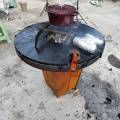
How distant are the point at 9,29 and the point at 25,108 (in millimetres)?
3758

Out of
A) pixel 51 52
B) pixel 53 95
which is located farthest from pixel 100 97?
pixel 51 52

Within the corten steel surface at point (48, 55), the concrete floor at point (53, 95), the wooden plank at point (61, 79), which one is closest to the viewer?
the corten steel surface at point (48, 55)

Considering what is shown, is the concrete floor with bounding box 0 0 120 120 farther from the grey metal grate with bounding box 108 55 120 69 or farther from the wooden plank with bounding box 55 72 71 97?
the wooden plank with bounding box 55 72 71 97

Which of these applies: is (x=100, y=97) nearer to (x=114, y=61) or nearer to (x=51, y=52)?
(x=114, y=61)

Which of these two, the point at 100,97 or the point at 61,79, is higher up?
the point at 61,79

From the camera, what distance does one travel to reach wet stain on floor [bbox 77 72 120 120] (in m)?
2.04

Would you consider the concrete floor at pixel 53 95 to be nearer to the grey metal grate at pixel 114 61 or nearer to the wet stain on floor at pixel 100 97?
the wet stain on floor at pixel 100 97

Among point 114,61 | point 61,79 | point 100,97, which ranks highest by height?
point 61,79

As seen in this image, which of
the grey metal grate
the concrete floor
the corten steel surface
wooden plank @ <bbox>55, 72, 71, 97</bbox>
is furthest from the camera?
the grey metal grate

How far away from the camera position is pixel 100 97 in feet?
7.51

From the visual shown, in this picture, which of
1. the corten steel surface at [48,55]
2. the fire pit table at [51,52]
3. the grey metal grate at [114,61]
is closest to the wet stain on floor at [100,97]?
the grey metal grate at [114,61]

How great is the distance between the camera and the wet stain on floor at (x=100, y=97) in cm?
204

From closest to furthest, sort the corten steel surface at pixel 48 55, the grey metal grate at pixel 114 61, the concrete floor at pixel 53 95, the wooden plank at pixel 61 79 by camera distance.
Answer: the corten steel surface at pixel 48 55
the wooden plank at pixel 61 79
the concrete floor at pixel 53 95
the grey metal grate at pixel 114 61

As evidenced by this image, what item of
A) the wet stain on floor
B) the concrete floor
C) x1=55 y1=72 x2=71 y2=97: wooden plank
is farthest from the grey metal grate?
x1=55 y1=72 x2=71 y2=97: wooden plank
